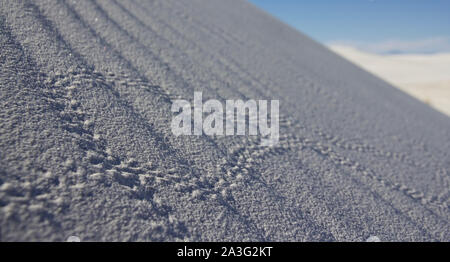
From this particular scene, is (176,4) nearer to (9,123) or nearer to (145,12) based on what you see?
(145,12)

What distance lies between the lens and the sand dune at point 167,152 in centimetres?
75

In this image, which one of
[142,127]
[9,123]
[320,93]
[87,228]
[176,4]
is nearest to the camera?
[87,228]

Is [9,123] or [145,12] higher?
[145,12]

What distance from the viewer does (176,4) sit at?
2746mm

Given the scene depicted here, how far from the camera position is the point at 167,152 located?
1046mm

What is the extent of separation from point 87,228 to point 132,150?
332mm

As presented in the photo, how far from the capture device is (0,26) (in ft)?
3.98

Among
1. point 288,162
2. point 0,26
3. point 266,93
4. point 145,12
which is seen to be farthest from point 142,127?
point 145,12

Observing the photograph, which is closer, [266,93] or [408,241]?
[408,241]

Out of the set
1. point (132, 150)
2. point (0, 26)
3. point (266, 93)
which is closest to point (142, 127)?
point (132, 150)

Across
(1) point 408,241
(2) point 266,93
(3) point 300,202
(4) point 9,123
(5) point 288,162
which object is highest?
(2) point 266,93

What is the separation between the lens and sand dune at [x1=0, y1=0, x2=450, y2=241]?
752mm

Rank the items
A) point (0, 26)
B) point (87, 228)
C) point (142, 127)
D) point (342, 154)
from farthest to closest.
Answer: point (342, 154), point (0, 26), point (142, 127), point (87, 228)

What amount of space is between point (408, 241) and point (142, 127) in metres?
1.07
